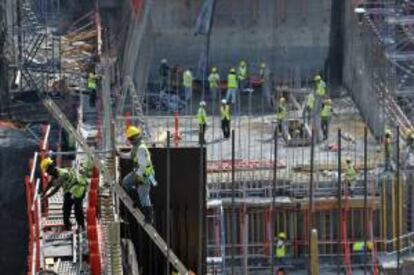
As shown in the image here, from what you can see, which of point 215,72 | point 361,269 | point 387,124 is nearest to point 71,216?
point 361,269

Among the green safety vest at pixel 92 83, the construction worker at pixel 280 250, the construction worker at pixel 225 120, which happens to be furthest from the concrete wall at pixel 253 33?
the construction worker at pixel 280 250

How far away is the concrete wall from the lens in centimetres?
3469

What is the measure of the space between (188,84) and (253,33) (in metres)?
3.25

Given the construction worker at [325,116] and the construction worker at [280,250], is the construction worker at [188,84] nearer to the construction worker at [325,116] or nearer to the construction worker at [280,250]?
the construction worker at [325,116]

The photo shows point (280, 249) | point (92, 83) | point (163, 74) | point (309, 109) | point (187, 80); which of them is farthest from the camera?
point (163, 74)

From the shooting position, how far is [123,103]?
103 feet

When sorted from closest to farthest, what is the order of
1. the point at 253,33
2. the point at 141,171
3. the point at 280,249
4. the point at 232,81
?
1. the point at 141,171
2. the point at 280,249
3. the point at 232,81
4. the point at 253,33

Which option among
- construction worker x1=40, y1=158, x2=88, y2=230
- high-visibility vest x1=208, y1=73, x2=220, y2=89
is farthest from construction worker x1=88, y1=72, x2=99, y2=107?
construction worker x1=40, y1=158, x2=88, y2=230

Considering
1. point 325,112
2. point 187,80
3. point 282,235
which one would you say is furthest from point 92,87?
point 282,235

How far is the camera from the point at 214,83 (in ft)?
108

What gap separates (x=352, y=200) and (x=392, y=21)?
253 inches

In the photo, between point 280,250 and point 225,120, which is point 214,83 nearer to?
point 225,120

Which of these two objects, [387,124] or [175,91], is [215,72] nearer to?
[175,91]

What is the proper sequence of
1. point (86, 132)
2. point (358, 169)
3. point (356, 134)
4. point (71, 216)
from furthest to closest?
1. point (356, 134)
2. point (86, 132)
3. point (358, 169)
4. point (71, 216)
